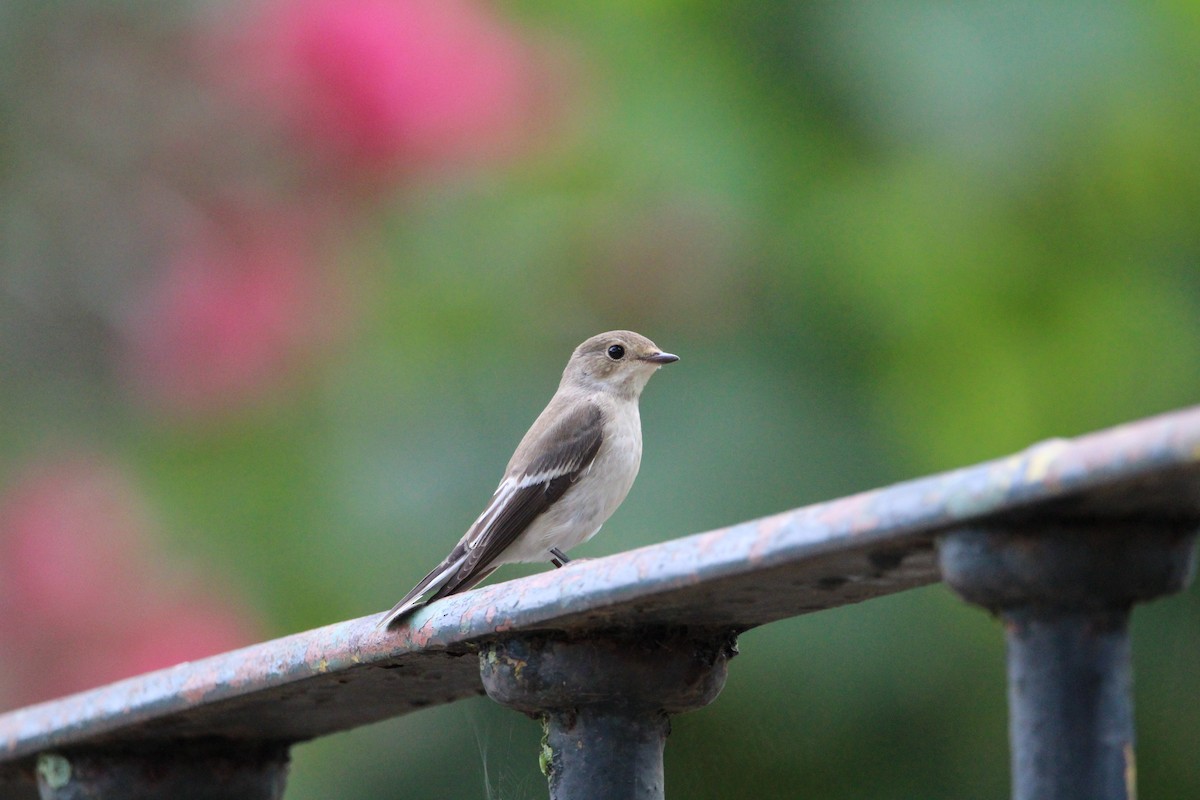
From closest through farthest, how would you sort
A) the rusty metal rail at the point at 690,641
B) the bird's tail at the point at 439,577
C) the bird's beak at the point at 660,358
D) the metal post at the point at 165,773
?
1. the rusty metal rail at the point at 690,641
2. the metal post at the point at 165,773
3. the bird's tail at the point at 439,577
4. the bird's beak at the point at 660,358

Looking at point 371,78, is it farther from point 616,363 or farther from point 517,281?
point 616,363

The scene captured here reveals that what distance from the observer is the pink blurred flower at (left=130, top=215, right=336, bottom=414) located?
15.1ft

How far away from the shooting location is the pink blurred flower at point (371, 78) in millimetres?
4684

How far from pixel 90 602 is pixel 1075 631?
350 cm

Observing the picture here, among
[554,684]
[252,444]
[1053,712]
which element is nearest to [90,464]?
[252,444]

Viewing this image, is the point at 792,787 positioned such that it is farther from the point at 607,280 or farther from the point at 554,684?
the point at 554,684

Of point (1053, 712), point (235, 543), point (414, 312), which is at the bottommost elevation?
point (1053, 712)

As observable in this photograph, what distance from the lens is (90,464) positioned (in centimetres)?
467

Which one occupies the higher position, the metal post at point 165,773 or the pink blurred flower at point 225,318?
the pink blurred flower at point 225,318

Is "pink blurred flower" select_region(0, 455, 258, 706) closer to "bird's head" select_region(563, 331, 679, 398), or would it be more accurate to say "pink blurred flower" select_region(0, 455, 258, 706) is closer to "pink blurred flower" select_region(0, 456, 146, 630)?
"pink blurred flower" select_region(0, 456, 146, 630)

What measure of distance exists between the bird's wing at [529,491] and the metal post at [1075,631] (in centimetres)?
219

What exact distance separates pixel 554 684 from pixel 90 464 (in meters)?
3.25

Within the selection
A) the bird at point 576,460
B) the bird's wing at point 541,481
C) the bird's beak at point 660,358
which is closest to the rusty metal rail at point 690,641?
the bird's wing at point 541,481

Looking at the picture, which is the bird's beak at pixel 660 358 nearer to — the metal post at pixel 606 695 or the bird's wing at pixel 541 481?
the bird's wing at pixel 541 481
